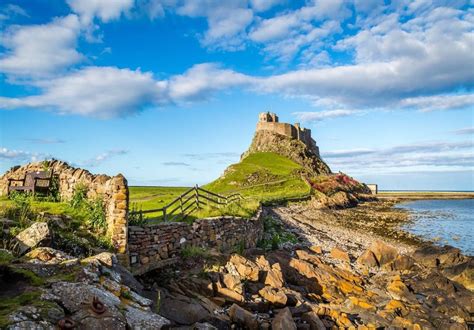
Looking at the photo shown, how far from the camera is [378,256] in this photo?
80.0 ft

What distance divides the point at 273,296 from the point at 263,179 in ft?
201

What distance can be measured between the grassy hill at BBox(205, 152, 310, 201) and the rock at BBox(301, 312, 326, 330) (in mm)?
44081

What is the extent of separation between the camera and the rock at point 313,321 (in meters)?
11.8

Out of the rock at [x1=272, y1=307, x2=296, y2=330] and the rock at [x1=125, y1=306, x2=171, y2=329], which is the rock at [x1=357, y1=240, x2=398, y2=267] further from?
the rock at [x1=125, y1=306, x2=171, y2=329]

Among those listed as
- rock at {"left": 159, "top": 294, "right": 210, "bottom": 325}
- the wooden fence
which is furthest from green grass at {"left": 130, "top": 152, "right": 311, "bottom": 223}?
rock at {"left": 159, "top": 294, "right": 210, "bottom": 325}

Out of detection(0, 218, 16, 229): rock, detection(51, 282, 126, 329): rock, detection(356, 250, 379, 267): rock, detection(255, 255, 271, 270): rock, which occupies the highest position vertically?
detection(0, 218, 16, 229): rock

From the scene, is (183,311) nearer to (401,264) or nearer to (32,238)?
(32,238)

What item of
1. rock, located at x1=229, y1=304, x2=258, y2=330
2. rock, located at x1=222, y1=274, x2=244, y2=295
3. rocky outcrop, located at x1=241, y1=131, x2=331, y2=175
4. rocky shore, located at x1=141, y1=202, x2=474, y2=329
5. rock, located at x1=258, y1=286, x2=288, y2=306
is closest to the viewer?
rock, located at x1=229, y1=304, x2=258, y2=330

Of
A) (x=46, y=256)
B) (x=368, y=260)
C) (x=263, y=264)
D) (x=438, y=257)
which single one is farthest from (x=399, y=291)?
(x=46, y=256)

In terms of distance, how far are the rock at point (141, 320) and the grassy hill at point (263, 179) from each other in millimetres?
49111

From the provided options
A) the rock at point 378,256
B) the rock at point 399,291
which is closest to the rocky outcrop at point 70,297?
the rock at point 399,291

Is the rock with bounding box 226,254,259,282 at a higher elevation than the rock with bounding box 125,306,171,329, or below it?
below

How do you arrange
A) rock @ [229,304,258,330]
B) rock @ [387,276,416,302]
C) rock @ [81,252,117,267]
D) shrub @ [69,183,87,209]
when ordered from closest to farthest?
rock @ [81,252,117,267] < rock @ [229,304,258,330] < shrub @ [69,183,87,209] < rock @ [387,276,416,302]

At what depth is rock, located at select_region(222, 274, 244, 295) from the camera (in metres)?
13.1
